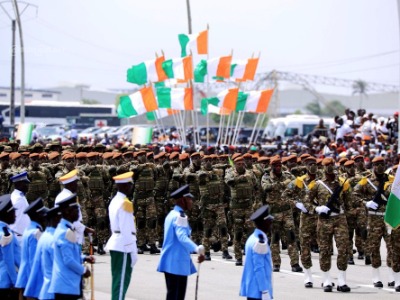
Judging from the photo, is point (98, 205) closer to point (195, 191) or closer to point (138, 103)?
point (195, 191)

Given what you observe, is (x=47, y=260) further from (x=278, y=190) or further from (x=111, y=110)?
(x=111, y=110)

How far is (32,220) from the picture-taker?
11797mm

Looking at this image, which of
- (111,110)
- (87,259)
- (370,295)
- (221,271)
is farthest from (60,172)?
(111,110)

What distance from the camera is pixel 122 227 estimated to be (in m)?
12.6

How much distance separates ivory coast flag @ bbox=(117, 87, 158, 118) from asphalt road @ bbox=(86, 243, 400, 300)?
1498cm

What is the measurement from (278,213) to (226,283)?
1993 millimetres

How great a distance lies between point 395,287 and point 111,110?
92.1m

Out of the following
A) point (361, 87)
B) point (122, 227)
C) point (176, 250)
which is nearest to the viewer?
point (176, 250)

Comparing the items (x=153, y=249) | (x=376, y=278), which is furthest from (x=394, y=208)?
(x=153, y=249)

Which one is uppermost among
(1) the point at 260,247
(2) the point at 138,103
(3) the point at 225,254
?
(2) the point at 138,103

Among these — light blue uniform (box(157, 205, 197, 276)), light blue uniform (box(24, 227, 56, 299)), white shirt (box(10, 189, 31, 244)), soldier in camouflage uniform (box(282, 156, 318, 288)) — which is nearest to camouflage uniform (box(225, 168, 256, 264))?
soldier in camouflage uniform (box(282, 156, 318, 288))

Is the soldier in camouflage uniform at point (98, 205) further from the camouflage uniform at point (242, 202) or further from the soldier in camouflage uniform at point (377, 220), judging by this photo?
the soldier in camouflage uniform at point (377, 220)

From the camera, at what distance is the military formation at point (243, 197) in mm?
15914

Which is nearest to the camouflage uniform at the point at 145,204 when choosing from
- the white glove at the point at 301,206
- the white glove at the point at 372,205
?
the white glove at the point at 301,206
